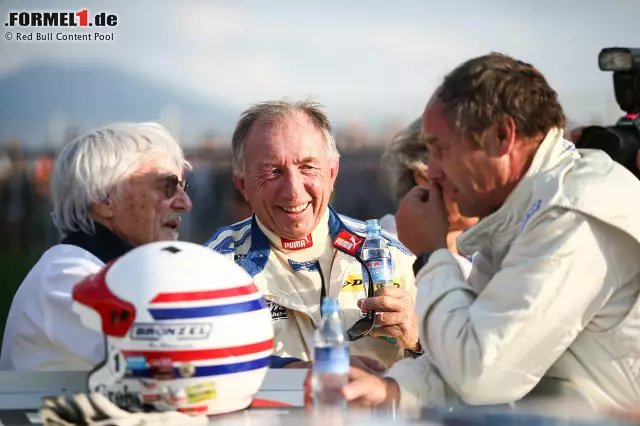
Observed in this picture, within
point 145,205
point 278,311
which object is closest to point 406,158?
point 278,311

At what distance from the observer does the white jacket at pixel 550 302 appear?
9.12 feet

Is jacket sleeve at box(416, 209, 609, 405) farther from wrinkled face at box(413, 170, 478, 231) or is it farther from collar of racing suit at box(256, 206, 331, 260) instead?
wrinkled face at box(413, 170, 478, 231)

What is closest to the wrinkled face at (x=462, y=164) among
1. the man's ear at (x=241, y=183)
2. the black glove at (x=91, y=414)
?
the black glove at (x=91, y=414)

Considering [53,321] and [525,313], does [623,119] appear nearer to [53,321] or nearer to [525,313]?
[525,313]

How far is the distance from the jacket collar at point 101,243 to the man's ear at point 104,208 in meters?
0.04

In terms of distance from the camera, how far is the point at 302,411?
2.97m

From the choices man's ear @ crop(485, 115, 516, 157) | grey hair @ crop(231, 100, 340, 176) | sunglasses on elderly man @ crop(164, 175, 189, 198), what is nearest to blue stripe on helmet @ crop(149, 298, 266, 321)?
man's ear @ crop(485, 115, 516, 157)

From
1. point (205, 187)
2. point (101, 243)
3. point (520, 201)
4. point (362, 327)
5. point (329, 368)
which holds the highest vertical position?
point (520, 201)

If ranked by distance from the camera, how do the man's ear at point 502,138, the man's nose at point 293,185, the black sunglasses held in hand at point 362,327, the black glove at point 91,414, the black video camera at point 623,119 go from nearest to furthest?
the black glove at point 91,414 → the man's ear at point 502,138 → the black video camera at point 623,119 → the black sunglasses held in hand at point 362,327 → the man's nose at point 293,185

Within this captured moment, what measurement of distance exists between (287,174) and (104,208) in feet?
3.78

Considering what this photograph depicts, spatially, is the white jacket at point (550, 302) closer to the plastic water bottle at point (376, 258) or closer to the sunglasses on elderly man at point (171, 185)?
the sunglasses on elderly man at point (171, 185)

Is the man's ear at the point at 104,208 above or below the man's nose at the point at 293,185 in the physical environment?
above

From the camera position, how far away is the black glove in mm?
2674

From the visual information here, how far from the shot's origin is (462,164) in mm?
3051
